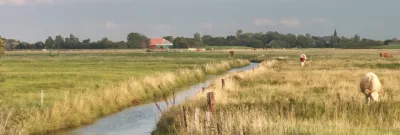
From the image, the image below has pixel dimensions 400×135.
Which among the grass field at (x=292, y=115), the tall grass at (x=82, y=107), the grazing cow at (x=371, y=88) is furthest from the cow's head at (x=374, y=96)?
the tall grass at (x=82, y=107)

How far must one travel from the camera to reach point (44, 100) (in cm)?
2550

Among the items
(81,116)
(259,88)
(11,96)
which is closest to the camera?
(81,116)

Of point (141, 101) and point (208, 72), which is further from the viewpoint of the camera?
point (208, 72)

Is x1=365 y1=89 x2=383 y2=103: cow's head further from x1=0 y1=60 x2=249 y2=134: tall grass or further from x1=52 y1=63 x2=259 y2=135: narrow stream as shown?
x1=0 y1=60 x2=249 y2=134: tall grass

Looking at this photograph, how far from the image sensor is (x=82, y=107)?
989 inches

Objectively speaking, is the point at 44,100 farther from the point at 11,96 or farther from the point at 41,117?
the point at 41,117

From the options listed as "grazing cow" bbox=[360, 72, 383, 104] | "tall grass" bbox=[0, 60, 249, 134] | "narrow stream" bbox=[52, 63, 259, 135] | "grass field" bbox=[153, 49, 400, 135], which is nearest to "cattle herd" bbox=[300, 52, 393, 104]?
"grazing cow" bbox=[360, 72, 383, 104]

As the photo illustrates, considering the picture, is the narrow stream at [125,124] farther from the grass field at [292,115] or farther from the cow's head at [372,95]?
the cow's head at [372,95]

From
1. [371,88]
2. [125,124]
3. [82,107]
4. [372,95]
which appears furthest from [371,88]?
[82,107]

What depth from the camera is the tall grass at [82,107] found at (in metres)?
19.9

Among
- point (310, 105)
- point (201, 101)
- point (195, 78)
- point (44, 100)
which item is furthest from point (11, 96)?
point (195, 78)

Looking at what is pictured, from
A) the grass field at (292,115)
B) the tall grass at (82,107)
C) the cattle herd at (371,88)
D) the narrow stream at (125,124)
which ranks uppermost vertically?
the cattle herd at (371,88)

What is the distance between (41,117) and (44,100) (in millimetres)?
4183

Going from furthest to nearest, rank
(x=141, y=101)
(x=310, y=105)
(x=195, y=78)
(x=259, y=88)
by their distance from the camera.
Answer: (x=195, y=78)
(x=141, y=101)
(x=259, y=88)
(x=310, y=105)
